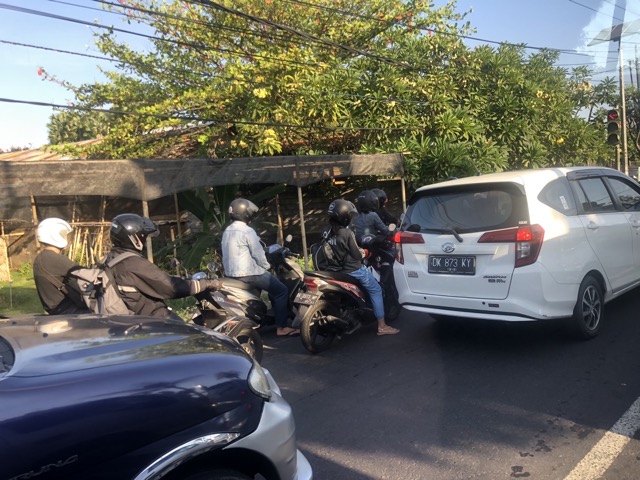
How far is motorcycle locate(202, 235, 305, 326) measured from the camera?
17.2 feet

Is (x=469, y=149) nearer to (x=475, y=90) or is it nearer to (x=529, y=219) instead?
(x=475, y=90)

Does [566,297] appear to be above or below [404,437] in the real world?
above

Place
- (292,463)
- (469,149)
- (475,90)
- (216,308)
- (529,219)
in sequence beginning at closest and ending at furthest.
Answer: (292,463), (529,219), (216,308), (469,149), (475,90)

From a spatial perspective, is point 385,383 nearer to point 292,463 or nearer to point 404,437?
point 404,437

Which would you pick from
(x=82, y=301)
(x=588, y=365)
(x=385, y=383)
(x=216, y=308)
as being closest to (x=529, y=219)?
(x=588, y=365)

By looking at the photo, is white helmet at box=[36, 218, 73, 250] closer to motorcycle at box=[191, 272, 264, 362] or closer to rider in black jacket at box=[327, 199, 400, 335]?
motorcycle at box=[191, 272, 264, 362]

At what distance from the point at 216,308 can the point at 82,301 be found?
1171 mm

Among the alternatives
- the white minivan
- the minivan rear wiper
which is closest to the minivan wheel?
the white minivan

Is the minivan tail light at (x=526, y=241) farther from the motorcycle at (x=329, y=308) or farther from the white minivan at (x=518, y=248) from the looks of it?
the motorcycle at (x=329, y=308)

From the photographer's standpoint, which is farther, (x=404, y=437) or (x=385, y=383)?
(x=385, y=383)

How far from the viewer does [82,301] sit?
4.29m

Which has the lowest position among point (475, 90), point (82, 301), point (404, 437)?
point (404, 437)

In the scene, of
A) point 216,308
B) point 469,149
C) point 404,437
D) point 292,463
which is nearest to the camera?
point 292,463

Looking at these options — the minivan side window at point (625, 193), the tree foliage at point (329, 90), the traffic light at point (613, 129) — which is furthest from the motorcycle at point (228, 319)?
the traffic light at point (613, 129)
